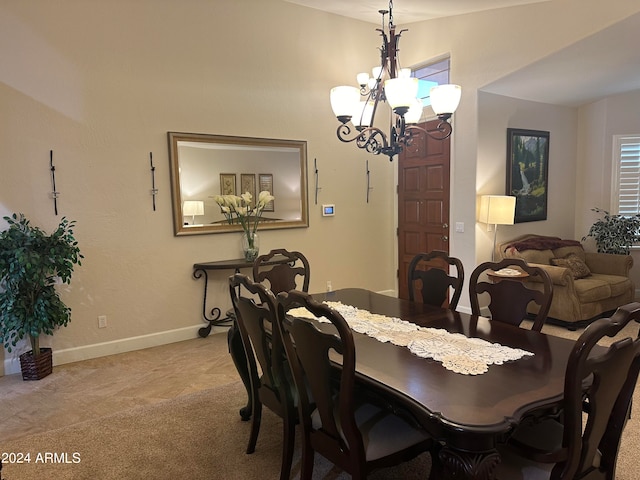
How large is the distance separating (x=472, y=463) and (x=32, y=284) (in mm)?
3482

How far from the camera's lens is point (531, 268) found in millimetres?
2363

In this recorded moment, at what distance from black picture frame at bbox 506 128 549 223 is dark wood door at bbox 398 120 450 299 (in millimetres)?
773

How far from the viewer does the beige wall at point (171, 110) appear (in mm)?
3662

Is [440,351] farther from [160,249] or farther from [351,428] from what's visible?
[160,249]

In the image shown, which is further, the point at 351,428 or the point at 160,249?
the point at 160,249

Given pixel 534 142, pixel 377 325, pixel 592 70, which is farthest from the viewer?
pixel 534 142

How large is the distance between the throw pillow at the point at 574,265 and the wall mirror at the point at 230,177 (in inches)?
115

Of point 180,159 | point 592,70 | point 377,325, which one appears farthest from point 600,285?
point 180,159

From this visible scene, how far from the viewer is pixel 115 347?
13.4 feet

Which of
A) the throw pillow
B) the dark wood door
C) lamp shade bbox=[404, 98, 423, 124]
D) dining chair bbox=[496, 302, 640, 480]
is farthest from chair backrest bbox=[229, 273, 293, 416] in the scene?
the throw pillow

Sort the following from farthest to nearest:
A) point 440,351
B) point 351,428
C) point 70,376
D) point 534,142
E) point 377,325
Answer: point 534,142 → point 70,376 → point 377,325 → point 440,351 → point 351,428

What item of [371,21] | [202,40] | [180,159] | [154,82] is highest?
[371,21]

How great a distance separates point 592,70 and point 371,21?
258cm

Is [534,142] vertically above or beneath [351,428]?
above
